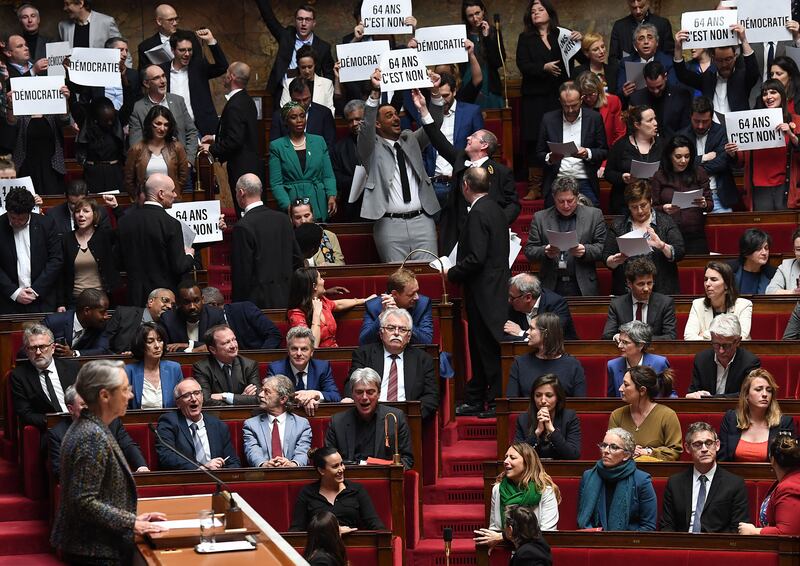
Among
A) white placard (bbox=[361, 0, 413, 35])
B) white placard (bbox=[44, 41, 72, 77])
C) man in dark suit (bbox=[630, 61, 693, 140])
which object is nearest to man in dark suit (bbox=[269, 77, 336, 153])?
white placard (bbox=[361, 0, 413, 35])

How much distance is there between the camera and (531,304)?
712cm

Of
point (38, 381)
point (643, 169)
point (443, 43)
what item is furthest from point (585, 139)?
point (38, 381)

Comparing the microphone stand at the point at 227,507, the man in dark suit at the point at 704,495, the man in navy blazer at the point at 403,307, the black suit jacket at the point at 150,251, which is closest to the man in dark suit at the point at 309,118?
the black suit jacket at the point at 150,251

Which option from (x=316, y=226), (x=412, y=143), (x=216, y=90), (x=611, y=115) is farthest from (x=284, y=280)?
(x=216, y=90)

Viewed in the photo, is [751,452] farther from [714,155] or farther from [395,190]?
[395,190]

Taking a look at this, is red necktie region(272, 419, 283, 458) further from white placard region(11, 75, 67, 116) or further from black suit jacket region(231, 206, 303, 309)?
white placard region(11, 75, 67, 116)

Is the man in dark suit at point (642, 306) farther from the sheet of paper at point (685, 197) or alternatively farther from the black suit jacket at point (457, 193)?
the black suit jacket at point (457, 193)

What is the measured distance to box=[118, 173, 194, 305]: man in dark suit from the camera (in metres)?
7.59

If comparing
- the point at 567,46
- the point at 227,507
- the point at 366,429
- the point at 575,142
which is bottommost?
the point at 366,429

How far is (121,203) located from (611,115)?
296 centimetres

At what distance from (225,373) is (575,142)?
2854mm

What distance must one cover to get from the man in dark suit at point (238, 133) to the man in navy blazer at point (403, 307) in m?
2.04

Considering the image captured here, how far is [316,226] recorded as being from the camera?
26.2 feet

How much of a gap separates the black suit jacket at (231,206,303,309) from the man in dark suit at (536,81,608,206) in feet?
5.51
